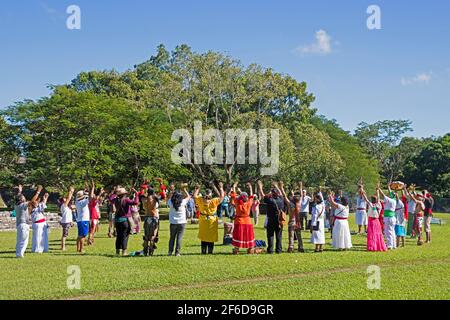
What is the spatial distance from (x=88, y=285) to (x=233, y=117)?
31.5 metres

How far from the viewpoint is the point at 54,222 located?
29516 millimetres

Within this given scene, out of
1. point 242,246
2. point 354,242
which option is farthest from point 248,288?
point 354,242

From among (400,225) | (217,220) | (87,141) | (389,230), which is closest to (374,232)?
(389,230)

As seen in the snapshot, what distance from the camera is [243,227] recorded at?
14.9 metres

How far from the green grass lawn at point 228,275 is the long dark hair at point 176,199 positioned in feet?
Result: 4.74

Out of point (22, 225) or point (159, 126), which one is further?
point (159, 126)

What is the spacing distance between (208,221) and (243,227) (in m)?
1.05

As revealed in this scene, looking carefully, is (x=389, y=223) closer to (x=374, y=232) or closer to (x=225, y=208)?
(x=374, y=232)

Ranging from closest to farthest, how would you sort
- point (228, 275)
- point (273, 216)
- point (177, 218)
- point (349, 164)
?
point (228, 275) → point (177, 218) → point (273, 216) → point (349, 164)

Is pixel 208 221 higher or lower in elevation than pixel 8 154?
lower

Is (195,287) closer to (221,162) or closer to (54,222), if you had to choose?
(54,222)

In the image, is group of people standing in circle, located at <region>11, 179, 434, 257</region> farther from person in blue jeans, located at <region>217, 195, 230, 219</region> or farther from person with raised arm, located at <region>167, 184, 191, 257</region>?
person in blue jeans, located at <region>217, 195, 230, 219</region>

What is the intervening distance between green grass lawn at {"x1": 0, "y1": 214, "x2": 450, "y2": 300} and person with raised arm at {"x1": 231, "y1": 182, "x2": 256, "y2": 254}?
0.50m
